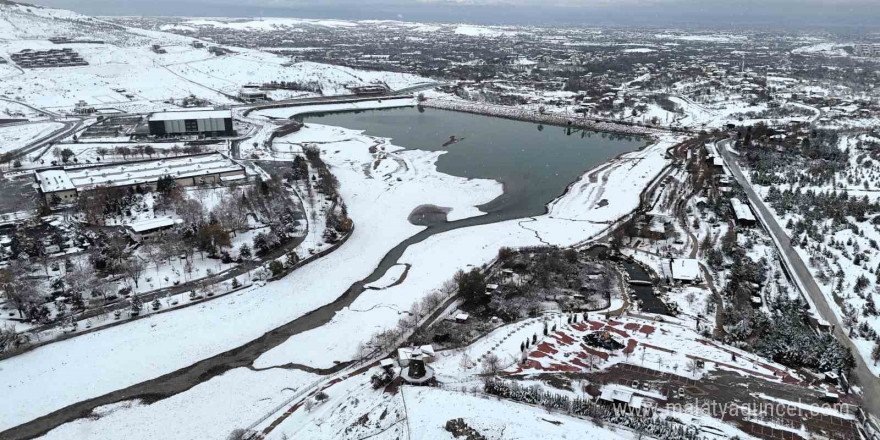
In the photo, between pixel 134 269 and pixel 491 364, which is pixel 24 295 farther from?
pixel 491 364

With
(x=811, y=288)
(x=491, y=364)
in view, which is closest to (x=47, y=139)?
(x=491, y=364)

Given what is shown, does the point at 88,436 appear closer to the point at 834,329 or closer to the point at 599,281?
the point at 599,281

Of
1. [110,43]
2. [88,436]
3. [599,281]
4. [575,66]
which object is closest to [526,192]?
[599,281]

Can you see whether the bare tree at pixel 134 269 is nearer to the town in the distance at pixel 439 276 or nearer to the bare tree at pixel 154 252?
the town in the distance at pixel 439 276

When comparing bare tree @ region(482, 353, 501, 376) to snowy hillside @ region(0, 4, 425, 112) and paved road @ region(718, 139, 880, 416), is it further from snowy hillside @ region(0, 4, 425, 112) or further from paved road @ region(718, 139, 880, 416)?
snowy hillside @ region(0, 4, 425, 112)

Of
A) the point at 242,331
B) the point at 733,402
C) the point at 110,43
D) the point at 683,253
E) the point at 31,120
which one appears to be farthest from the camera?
the point at 110,43

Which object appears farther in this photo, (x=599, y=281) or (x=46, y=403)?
(x=599, y=281)
